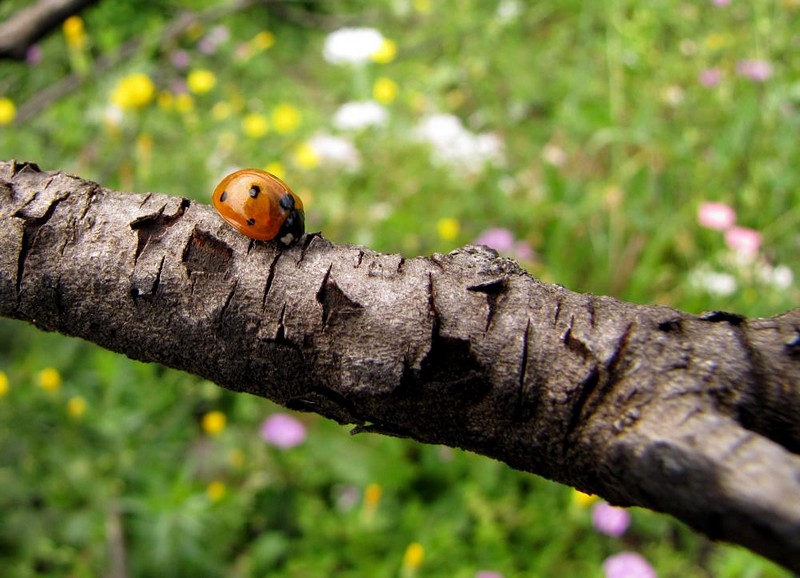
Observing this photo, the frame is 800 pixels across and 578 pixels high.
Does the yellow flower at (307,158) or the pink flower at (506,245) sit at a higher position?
the yellow flower at (307,158)

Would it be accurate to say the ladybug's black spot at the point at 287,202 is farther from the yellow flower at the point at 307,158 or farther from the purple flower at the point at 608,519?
the yellow flower at the point at 307,158

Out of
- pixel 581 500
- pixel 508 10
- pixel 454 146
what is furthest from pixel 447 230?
pixel 508 10

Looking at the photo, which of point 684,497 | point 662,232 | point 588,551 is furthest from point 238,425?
point 684,497

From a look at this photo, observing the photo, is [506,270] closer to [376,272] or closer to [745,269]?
[376,272]

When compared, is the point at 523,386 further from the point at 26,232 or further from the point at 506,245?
the point at 506,245

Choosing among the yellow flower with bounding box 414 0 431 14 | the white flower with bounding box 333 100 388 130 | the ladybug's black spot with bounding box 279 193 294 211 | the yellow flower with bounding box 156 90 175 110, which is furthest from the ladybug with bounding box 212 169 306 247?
the yellow flower with bounding box 414 0 431 14

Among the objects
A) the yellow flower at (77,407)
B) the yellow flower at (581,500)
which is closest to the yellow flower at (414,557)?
the yellow flower at (581,500)
